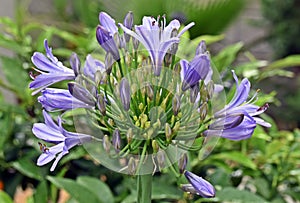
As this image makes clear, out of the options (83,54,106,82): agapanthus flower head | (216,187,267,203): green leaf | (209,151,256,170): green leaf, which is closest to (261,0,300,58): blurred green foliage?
(209,151,256,170): green leaf

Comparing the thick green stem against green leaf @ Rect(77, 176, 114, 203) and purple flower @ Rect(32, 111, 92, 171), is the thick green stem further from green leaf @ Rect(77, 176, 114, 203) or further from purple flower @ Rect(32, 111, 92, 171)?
green leaf @ Rect(77, 176, 114, 203)

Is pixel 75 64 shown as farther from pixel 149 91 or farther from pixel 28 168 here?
pixel 28 168

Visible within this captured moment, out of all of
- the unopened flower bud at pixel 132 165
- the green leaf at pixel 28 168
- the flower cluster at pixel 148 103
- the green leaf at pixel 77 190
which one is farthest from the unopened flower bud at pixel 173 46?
the green leaf at pixel 28 168

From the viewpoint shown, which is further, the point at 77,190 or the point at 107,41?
the point at 77,190

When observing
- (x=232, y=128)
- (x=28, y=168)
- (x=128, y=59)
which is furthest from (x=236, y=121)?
(x=28, y=168)

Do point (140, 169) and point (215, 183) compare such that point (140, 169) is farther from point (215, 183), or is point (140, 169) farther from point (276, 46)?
point (276, 46)

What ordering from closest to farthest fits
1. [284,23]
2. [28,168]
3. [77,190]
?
[77,190] < [28,168] < [284,23]

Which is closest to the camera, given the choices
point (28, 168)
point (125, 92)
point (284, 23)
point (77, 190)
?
point (125, 92)

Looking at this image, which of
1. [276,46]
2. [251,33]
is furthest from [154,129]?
[251,33]
